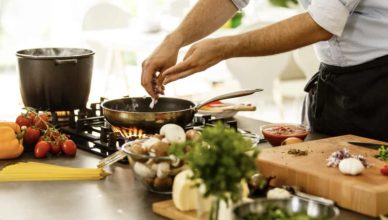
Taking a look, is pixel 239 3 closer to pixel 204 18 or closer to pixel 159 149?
pixel 204 18

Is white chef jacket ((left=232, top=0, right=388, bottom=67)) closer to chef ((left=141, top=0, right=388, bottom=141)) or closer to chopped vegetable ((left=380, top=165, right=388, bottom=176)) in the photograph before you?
chef ((left=141, top=0, right=388, bottom=141))

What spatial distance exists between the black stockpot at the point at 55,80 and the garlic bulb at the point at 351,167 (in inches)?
42.9

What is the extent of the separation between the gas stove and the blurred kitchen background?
262 centimetres

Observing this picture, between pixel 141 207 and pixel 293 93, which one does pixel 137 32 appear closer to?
pixel 293 93

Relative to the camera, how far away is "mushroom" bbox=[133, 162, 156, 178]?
178 cm

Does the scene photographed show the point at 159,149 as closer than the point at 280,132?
Yes

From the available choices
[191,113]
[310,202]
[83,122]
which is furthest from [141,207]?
[83,122]

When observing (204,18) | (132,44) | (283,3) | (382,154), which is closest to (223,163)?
(382,154)

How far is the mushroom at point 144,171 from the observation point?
1.78m

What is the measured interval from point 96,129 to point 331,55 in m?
0.78

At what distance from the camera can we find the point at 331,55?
2541mm

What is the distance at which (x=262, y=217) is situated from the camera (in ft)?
4.58

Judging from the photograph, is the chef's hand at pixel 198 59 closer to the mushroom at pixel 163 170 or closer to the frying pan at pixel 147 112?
the frying pan at pixel 147 112

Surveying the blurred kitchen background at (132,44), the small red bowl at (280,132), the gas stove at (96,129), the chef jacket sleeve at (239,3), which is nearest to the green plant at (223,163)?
the gas stove at (96,129)
